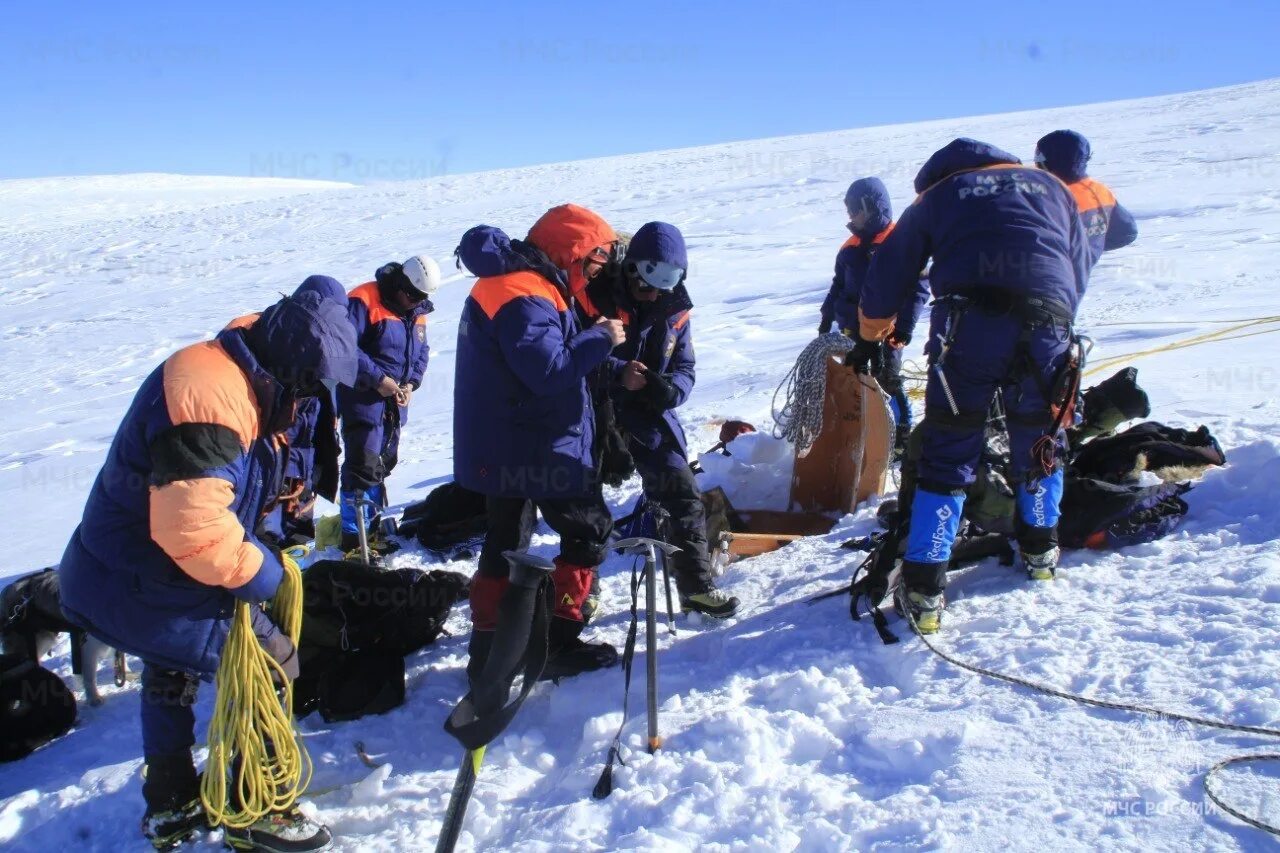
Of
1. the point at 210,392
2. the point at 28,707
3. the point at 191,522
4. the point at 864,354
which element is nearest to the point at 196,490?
the point at 191,522

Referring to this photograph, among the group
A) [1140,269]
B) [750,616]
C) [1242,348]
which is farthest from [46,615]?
[1140,269]

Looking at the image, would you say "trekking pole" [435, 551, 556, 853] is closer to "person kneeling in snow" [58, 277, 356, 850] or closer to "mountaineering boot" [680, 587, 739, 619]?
"person kneeling in snow" [58, 277, 356, 850]

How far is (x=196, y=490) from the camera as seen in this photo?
7.47ft

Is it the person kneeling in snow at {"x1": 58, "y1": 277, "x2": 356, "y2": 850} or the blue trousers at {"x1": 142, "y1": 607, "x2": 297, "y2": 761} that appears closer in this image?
the person kneeling in snow at {"x1": 58, "y1": 277, "x2": 356, "y2": 850}

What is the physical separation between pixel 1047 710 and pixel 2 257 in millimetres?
28870

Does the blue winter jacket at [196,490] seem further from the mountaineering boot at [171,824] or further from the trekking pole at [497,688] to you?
the trekking pole at [497,688]

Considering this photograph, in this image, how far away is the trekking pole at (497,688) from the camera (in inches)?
85.2

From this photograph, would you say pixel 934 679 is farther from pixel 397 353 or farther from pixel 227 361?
pixel 397 353

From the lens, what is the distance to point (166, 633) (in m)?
2.54

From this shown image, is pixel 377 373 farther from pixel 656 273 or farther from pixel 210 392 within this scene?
pixel 210 392

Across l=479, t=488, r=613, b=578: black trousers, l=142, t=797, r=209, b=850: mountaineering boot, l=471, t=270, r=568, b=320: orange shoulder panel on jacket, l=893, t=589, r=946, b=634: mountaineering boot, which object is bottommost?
l=142, t=797, r=209, b=850: mountaineering boot

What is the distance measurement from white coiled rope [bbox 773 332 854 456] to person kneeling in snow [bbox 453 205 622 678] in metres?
1.73

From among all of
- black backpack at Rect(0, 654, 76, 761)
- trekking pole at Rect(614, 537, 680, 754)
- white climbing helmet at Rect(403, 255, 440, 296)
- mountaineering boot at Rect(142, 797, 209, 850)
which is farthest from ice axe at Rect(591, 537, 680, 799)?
white climbing helmet at Rect(403, 255, 440, 296)

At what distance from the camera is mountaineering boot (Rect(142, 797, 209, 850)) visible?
270cm
